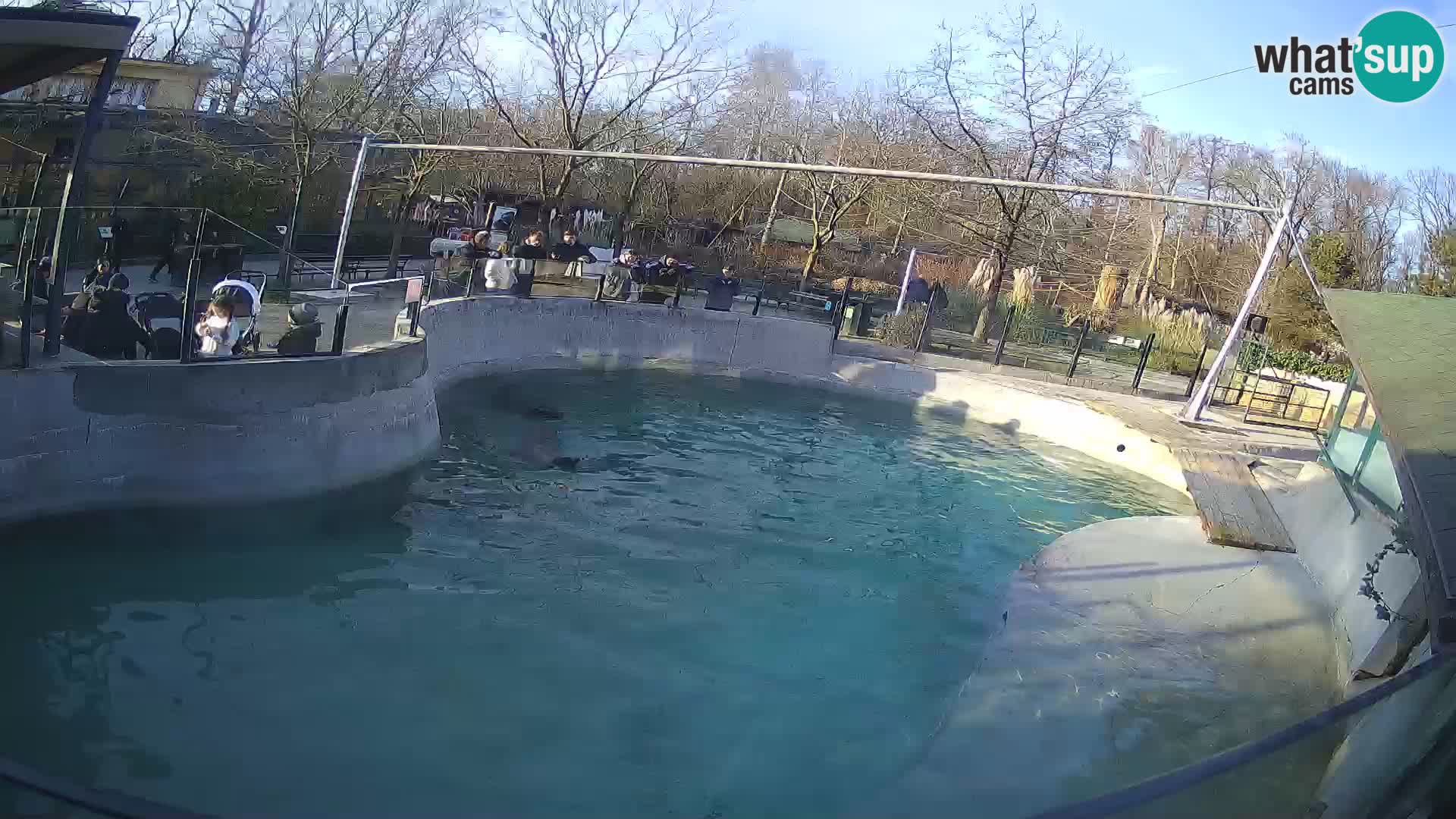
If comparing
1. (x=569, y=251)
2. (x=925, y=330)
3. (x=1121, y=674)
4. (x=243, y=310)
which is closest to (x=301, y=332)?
(x=243, y=310)

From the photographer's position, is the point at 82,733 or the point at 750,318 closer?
the point at 82,733

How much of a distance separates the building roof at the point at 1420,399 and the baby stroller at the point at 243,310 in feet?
30.0

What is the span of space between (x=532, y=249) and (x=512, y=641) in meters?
11.6

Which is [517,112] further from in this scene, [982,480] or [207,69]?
[982,480]

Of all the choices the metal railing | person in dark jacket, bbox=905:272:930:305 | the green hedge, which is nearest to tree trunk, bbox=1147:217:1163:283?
the green hedge

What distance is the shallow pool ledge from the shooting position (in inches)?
250

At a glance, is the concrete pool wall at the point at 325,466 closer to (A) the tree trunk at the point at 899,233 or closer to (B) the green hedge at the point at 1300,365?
(B) the green hedge at the point at 1300,365

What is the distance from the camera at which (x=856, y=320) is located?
23312 mm

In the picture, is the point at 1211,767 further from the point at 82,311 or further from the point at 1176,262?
the point at 1176,262

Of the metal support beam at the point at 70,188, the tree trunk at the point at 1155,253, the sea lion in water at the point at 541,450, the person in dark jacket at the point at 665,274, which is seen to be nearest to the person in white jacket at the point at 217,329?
the metal support beam at the point at 70,188

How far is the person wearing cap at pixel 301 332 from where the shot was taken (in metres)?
10.3

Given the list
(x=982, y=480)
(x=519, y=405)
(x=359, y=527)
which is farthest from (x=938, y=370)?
(x=359, y=527)

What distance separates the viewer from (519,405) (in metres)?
15.9

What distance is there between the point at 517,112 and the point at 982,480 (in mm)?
22902
